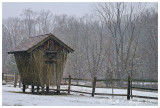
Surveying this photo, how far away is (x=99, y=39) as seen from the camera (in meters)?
49.5

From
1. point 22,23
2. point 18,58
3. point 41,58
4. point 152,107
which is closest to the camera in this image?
point 152,107

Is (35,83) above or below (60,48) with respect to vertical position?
below

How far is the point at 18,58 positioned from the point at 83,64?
102ft

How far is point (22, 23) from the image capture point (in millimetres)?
55781

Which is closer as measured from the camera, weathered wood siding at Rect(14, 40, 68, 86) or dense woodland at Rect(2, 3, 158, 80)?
weathered wood siding at Rect(14, 40, 68, 86)

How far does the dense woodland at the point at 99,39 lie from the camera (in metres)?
38.9

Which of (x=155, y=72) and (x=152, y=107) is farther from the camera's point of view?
(x=155, y=72)

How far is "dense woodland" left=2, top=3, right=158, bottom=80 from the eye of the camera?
128ft

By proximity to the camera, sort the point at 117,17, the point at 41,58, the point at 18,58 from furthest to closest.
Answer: the point at 117,17, the point at 18,58, the point at 41,58

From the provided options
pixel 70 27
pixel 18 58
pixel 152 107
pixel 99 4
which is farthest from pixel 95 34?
pixel 152 107

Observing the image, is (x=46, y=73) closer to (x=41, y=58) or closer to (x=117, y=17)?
(x=41, y=58)

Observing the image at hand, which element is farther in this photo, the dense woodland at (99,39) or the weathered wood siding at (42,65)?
the dense woodland at (99,39)

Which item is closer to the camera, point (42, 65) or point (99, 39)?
point (42, 65)

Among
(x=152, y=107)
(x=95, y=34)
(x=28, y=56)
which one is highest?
(x=95, y=34)
